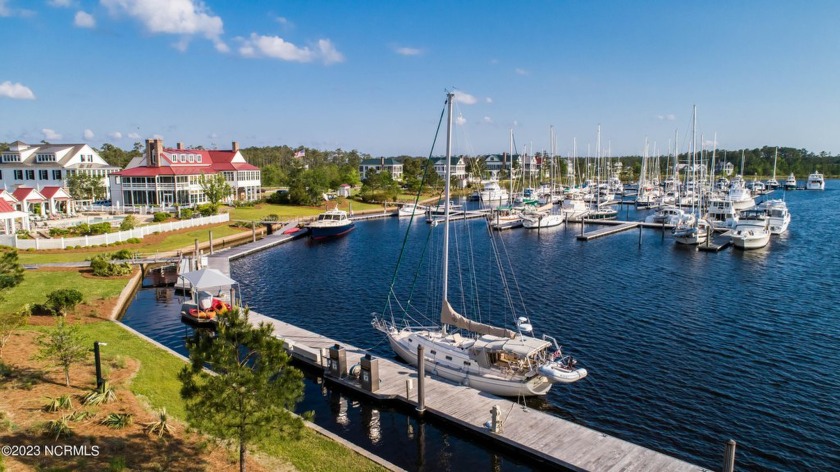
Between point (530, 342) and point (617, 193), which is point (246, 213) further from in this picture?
point (617, 193)

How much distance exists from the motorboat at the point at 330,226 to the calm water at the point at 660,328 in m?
5.25

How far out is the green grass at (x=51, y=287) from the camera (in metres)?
36.0

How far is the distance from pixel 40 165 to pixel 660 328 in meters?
100

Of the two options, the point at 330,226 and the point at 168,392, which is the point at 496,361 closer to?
the point at 168,392

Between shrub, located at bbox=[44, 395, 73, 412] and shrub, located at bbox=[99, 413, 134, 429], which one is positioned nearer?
shrub, located at bbox=[99, 413, 134, 429]

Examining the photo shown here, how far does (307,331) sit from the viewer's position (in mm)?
34281

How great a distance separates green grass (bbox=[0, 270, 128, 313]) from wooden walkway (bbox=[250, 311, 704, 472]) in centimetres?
1994

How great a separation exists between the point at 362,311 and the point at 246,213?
5681cm

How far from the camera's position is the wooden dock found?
77.3 m

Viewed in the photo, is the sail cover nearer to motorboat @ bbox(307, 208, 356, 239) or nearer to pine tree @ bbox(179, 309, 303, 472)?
pine tree @ bbox(179, 309, 303, 472)

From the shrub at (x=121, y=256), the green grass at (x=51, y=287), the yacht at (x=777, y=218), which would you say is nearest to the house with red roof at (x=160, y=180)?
→ the shrub at (x=121, y=256)

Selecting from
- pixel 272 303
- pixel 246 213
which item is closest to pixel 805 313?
pixel 272 303

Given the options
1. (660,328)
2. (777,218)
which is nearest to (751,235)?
(777,218)

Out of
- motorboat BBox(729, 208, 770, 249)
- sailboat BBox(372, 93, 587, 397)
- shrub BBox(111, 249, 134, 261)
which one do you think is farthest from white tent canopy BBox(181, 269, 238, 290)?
motorboat BBox(729, 208, 770, 249)
